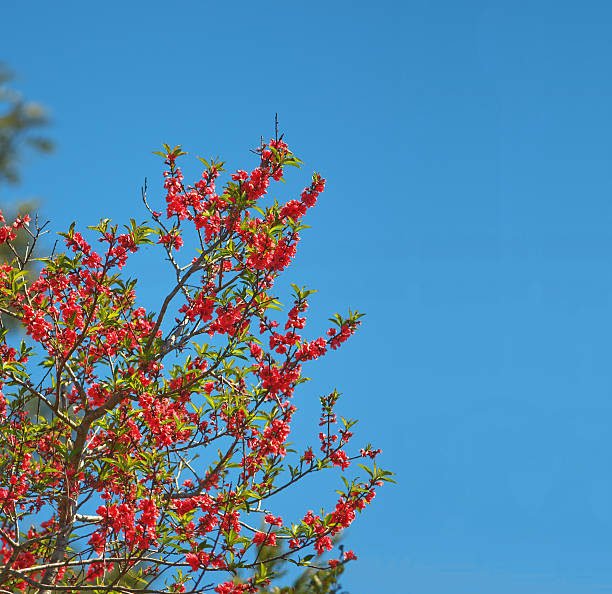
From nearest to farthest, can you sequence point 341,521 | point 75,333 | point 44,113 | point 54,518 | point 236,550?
1. point 236,550
2. point 341,521
3. point 75,333
4. point 54,518
5. point 44,113

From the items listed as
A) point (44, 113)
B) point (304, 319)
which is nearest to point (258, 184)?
point (304, 319)

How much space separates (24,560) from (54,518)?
1.56 feet

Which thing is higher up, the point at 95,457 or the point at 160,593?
the point at 95,457

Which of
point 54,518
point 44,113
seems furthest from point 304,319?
point 44,113

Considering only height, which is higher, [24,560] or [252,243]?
[252,243]

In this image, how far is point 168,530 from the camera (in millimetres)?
4641

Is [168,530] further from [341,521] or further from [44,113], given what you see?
[44,113]

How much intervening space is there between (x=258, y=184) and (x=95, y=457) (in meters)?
2.64

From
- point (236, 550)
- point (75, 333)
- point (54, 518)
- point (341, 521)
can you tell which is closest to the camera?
point (236, 550)

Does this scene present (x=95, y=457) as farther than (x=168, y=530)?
Yes

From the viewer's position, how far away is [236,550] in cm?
459

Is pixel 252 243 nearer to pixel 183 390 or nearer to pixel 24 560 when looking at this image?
pixel 183 390

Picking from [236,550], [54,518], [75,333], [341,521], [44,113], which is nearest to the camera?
[236,550]

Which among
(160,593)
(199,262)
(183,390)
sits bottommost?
(160,593)
